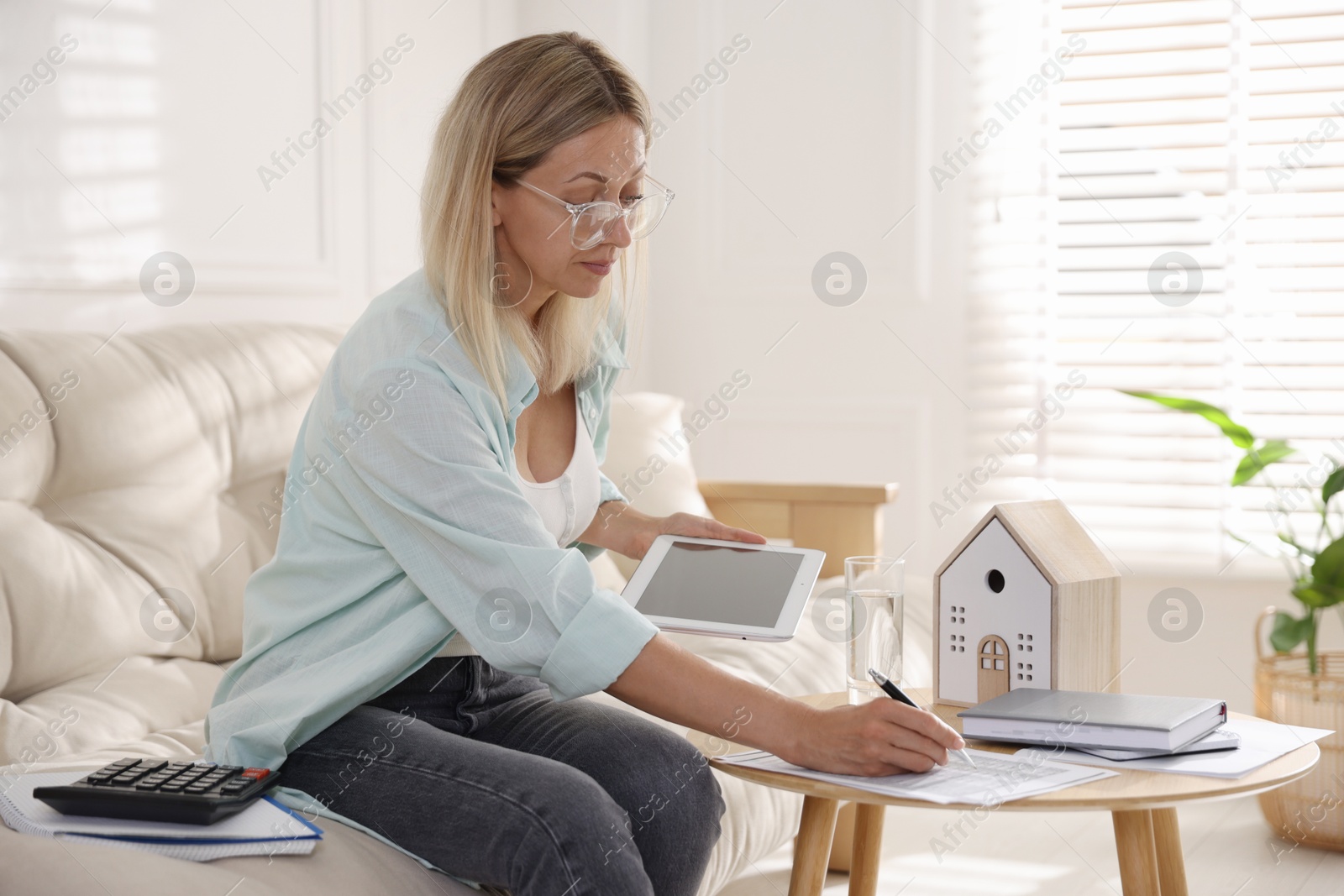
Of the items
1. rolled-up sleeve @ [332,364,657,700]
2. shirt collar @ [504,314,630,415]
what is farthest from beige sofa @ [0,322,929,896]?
shirt collar @ [504,314,630,415]

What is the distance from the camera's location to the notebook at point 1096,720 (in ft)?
3.44

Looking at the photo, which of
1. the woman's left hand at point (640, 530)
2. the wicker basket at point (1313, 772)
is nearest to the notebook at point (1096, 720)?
the woman's left hand at point (640, 530)

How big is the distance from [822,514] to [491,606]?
1.28m

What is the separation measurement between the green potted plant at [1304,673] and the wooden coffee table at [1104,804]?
1162 millimetres

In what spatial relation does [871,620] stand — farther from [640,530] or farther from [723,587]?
[640,530]

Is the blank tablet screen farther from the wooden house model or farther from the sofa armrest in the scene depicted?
the sofa armrest

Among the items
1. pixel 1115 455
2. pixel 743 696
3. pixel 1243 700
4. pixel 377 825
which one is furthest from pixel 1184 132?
pixel 377 825

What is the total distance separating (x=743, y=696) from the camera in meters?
1.03

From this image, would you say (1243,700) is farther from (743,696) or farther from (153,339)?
(153,339)

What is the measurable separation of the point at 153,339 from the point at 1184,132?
218 cm

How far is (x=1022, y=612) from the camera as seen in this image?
4.01 ft

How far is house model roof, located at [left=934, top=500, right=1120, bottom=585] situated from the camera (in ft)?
3.95

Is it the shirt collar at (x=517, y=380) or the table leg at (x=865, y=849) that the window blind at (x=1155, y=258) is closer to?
the table leg at (x=865, y=849)

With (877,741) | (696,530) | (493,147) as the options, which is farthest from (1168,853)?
(493,147)
